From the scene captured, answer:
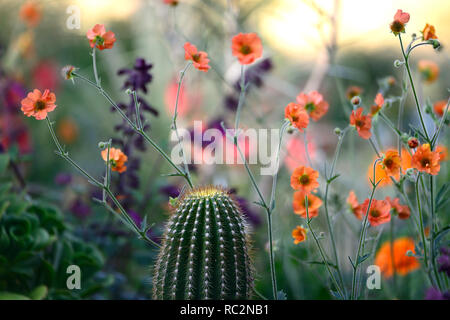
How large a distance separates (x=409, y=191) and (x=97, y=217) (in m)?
1.07

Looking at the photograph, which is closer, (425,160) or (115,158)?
(425,160)

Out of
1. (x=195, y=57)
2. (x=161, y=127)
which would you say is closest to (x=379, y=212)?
(x=195, y=57)

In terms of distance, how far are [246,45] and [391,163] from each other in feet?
1.17

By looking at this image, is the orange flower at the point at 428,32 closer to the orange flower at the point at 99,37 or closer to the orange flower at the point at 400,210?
the orange flower at the point at 400,210

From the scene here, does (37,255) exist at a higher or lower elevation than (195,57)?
lower

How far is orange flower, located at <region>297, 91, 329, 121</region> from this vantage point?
0.95 m

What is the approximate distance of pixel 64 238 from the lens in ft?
4.03

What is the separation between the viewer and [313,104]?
3.13 ft

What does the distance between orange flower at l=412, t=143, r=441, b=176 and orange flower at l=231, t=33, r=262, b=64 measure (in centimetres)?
35

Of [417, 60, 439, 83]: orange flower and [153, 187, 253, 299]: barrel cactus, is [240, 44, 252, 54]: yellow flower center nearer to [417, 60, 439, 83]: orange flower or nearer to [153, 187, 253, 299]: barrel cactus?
[153, 187, 253, 299]: barrel cactus

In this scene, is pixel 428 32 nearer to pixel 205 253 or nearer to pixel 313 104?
pixel 313 104

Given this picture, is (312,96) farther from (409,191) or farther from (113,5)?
(113,5)

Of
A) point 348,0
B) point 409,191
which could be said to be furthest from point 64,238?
point 348,0

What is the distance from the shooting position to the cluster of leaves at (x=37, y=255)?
3.58ft
